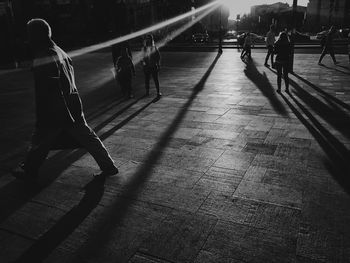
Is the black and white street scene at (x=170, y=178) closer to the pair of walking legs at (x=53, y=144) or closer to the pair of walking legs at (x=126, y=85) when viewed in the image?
the pair of walking legs at (x=53, y=144)

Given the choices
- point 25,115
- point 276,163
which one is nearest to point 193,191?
point 276,163

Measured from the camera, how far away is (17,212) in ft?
11.2

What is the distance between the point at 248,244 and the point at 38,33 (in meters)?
3.19

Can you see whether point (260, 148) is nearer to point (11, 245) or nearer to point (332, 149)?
point (332, 149)

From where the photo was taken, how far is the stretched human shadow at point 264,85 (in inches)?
292

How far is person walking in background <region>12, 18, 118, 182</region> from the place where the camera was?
3576mm

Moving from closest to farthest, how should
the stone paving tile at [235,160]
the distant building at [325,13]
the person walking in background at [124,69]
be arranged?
the stone paving tile at [235,160] → the person walking in background at [124,69] → the distant building at [325,13]

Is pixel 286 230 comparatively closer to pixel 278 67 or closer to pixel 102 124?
pixel 102 124

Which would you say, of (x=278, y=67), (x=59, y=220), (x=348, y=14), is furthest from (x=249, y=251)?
(x=348, y=14)

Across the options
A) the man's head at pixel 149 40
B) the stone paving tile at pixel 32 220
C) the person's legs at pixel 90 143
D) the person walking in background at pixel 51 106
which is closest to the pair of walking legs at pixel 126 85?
the man's head at pixel 149 40

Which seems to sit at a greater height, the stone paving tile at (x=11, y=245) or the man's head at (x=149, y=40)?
the man's head at (x=149, y=40)

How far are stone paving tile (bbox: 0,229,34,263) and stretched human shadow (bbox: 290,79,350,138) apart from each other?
5.19 metres

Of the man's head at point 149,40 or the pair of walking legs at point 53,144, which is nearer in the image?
the pair of walking legs at point 53,144

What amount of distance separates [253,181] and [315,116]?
139 inches
